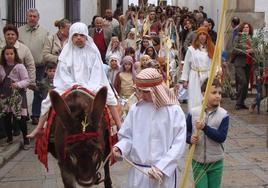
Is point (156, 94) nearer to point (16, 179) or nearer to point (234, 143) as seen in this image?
point (16, 179)

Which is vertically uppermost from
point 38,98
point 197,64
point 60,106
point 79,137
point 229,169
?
point 197,64

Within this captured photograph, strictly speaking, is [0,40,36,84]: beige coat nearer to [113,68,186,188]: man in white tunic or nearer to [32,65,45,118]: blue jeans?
[32,65,45,118]: blue jeans

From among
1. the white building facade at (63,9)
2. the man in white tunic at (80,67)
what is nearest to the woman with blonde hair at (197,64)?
the white building facade at (63,9)

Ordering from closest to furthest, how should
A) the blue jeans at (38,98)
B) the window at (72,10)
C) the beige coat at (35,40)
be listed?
the blue jeans at (38,98), the beige coat at (35,40), the window at (72,10)

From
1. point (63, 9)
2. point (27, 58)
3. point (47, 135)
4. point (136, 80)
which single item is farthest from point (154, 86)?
point (63, 9)

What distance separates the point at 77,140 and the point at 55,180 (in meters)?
2.61

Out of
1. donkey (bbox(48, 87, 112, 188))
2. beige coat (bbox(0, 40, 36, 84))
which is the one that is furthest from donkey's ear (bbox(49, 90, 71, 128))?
beige coat (bbox(0, 40, 36, 84))

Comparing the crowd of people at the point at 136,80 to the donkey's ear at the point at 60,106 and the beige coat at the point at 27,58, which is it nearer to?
the beige coat at the point at 27,58

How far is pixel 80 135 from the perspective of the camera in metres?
5.36

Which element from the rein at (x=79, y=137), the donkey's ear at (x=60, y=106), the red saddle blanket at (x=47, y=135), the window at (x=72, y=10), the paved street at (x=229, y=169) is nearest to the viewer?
the rein at (x=79, y=137)

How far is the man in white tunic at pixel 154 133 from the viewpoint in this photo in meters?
4.76

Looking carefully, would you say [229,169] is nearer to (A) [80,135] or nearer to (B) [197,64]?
(B) [197,64]

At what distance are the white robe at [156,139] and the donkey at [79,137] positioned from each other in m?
0.45

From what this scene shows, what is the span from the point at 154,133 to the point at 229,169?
143 inches
